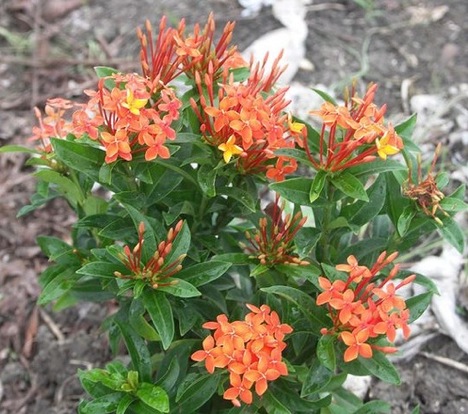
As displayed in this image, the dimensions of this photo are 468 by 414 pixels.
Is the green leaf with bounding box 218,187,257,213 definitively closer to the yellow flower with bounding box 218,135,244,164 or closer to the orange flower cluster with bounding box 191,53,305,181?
the orange flower cluster with bounding box 191,53,305,181

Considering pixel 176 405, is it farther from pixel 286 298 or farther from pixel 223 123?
pixel 223 123

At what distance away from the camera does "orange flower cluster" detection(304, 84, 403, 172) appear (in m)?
1.73

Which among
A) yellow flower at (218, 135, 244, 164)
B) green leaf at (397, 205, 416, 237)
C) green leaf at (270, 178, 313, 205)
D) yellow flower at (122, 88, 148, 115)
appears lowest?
green leaf at (397, 205, 416, 237)

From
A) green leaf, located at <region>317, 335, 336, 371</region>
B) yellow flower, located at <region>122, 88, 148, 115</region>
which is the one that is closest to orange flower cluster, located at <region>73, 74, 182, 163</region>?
yellow flower, located at <region>122, 88, 148, 115</region>

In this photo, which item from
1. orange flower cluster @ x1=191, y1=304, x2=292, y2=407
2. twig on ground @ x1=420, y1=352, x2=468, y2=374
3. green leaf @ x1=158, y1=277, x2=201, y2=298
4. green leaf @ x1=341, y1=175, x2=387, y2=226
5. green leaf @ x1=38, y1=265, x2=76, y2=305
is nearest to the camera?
orange flower cluster @ x1=191, y1=304, x2=292, y2=407

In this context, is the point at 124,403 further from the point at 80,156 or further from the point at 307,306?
the point at 80,156

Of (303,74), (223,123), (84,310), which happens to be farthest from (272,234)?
(303,74)

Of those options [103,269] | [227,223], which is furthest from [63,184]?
[227,223]

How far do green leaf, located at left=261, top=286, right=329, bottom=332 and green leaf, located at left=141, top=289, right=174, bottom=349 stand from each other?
11.0 inches

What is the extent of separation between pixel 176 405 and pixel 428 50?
9.31 ft

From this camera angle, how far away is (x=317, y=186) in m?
1.81

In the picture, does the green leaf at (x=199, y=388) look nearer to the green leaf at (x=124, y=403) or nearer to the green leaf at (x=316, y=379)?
the green leaf at (x=124, y=403)

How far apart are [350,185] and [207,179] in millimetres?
359

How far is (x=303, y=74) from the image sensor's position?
3.94 m
